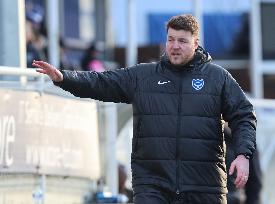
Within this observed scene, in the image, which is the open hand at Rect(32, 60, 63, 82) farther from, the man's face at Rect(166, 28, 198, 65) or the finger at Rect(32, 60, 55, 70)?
the man's face at Rect(166, 28, 198, 65)

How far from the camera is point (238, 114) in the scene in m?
6.84

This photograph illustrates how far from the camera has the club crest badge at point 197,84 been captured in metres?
6.84

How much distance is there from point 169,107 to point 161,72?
A: 0.29 meters

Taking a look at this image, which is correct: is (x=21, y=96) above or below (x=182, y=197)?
above

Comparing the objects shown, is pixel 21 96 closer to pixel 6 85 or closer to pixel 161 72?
pixel 6 85

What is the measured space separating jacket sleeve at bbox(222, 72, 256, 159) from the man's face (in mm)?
336

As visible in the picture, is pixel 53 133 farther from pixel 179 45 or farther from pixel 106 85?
pixel 179 45

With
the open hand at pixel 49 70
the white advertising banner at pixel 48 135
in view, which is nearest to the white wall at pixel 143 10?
the white advertising banner at pixel 48 135

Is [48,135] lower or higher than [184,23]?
lower

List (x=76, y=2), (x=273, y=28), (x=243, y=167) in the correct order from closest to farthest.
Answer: (x=243, y=167), (x=76, y=2), (x=273, y=28)

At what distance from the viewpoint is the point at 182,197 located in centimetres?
674

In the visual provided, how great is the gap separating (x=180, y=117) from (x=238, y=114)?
15.4 inches

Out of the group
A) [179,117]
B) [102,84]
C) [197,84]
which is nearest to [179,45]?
[197,84]

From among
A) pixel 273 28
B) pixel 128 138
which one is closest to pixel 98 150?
pixel 128 138
